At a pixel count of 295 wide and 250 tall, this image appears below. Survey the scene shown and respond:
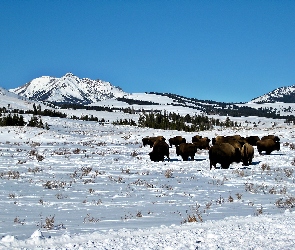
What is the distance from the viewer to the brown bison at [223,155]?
18562mm

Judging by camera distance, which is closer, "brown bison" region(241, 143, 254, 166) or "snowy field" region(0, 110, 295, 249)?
"snowy field" region(0, 110, 295, 249)

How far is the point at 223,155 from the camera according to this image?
18594 millimetres

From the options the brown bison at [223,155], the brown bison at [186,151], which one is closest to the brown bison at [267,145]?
the brown bison at [186,151]

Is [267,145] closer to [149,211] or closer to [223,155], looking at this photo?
[223,155]

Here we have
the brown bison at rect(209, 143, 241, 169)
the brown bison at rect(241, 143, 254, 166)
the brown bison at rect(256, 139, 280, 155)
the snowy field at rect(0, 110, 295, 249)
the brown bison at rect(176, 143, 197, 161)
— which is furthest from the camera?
the brown bison at rect(256, 139, 280, 155)

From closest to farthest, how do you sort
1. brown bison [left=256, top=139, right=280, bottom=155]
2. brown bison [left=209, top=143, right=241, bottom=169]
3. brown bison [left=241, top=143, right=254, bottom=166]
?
brown bison [left=209, top=143, right=241, bottom=169]
brown bison [left=241, top=143, right=254, bottom=166]
brown bison [left=256, top=139, right=280, bottom=155]

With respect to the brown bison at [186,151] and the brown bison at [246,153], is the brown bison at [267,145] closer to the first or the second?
the brown bison at [186,151]

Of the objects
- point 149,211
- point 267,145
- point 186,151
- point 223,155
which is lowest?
point 149,211

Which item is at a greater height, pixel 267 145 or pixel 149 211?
pixel 267 145

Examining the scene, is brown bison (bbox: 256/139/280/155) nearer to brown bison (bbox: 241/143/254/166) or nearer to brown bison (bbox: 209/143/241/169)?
brown bison (bbox: 241/143/254/166)

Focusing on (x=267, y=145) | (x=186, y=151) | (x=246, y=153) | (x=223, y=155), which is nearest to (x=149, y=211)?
(x=223, y=155)

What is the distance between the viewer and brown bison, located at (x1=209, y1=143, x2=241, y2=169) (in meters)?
18.6

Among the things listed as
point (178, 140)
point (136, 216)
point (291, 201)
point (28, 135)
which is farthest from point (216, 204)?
point (28, 135)

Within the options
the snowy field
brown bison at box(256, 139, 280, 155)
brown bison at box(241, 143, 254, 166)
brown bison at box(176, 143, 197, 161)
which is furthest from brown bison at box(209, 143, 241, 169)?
brown bison at box(256, 139, 280, 155)
